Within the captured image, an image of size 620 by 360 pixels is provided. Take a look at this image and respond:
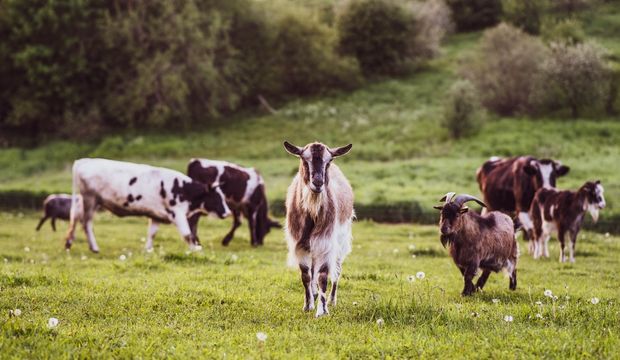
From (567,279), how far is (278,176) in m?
21.7

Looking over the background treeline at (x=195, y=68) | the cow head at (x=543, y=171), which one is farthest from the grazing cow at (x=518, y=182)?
the background treeline at (x=195, y=68)

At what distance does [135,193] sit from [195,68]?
30249 millimetres

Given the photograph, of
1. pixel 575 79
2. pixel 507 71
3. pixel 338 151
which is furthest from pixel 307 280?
pixel 507 71

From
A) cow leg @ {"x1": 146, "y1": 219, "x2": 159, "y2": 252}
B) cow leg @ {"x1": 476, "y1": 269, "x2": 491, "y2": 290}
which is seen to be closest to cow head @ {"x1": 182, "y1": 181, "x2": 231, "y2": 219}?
cow leg @ {"x1": 146, "y1": 219, "x2": 159, "y2": 252}

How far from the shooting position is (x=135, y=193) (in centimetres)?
1616

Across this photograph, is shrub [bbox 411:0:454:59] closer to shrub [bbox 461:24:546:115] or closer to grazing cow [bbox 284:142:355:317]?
shrub [bbox 461:24:546:115]

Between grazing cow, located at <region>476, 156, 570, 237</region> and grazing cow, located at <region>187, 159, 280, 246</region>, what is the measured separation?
668cm

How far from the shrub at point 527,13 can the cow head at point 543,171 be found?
4982cm

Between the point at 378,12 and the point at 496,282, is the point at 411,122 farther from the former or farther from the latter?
the point at 496,282

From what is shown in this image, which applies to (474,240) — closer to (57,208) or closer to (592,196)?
(592,196)

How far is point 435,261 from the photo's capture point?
13.9 metres

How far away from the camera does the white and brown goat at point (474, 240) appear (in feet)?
30.3

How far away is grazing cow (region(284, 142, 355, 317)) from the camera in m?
7.84

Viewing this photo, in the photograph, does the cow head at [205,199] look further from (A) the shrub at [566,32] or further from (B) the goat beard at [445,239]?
(A) the shrub at [566,32]
